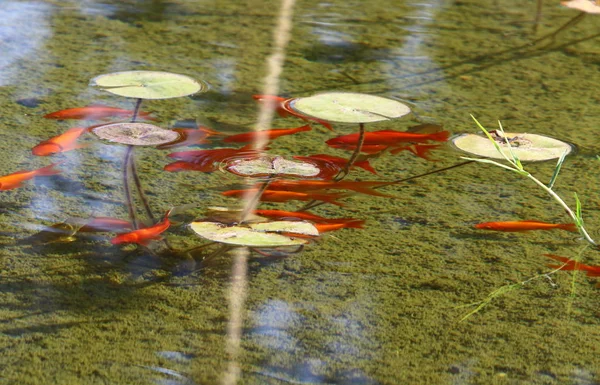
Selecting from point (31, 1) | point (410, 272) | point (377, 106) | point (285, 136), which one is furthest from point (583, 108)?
point (31, 1)

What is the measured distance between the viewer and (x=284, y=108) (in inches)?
77.4

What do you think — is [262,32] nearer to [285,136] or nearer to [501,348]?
[285,136]

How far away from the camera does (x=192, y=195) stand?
1.54 meters

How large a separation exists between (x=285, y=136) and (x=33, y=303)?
765 mm

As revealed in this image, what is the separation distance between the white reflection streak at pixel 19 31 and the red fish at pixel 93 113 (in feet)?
0.85

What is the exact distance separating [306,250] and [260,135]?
499 millimetres

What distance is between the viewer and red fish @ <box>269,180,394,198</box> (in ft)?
5.15

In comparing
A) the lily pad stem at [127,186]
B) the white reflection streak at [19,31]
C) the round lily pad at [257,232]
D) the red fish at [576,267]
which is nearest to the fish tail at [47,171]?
the lily pad stem at [127,186]

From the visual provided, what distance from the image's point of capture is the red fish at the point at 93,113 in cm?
186

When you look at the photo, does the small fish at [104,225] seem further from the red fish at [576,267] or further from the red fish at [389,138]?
the red fish at [576,267]

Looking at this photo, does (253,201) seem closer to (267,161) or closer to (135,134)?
(267,161)

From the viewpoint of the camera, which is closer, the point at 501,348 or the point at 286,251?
the point at 501,348

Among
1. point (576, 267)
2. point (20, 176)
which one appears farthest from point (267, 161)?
point (576, 267)

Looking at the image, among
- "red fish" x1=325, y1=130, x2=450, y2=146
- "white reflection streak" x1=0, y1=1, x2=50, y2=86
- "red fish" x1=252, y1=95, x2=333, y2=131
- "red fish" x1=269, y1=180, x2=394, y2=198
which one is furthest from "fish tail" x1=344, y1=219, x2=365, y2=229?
"white reflection streak" x1=0, y1=1, x2=50, y2=86
